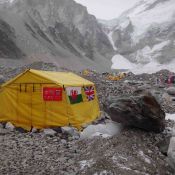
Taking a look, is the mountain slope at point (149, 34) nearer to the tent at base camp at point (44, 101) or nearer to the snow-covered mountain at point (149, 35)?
the snow-covered mountain at point (149, 35)

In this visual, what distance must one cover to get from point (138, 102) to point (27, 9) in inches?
3574

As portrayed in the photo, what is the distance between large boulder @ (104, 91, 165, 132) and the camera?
10.8 meters

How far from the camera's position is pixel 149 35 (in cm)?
14238

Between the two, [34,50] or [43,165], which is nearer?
[43,165]

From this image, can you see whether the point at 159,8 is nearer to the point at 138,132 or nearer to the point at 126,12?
the point at 126,12

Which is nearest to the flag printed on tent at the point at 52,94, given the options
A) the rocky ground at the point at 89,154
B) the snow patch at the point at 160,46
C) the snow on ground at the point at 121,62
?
the rocky ground at the point at 89,154

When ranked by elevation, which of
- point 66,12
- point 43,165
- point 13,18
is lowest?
point 43,165

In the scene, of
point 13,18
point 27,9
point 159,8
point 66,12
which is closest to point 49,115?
point 13,18

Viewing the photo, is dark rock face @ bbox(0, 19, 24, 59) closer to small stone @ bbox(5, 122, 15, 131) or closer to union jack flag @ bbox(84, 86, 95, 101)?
union jack flag @ bbox(84, 86, 95, 101)

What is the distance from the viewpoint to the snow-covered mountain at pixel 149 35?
12134 cm

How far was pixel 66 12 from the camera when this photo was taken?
384 ft

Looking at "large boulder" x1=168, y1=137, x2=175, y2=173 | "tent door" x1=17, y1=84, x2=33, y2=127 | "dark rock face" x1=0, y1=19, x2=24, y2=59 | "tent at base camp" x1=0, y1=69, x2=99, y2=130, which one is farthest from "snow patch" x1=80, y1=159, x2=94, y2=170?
"dark rock face" x1=0, y1=19, x2=24, y2=59

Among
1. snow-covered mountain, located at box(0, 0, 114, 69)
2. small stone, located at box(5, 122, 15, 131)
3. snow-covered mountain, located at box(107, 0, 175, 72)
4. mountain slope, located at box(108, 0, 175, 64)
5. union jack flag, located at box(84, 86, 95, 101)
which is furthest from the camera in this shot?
mountain slope, located at box(108, 0, 175, 64)

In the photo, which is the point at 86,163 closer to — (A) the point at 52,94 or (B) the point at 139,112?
(B) the point at 139,112
